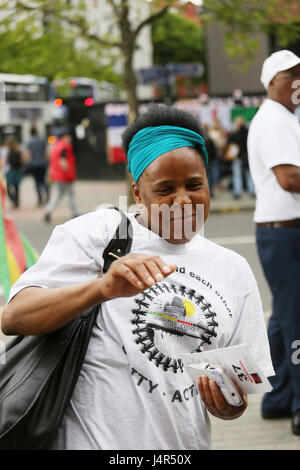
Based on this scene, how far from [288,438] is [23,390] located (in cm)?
258

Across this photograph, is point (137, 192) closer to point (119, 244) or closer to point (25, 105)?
point (119, 244)

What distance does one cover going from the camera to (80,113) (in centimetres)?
2525

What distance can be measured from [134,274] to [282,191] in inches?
93.3

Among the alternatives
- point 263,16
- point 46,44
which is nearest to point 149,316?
point 263,16

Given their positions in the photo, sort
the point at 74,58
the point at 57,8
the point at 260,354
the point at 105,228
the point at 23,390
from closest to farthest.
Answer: the point at 23,390 < the point at 105,228 < the point at 260,354 < the point at 57,8 < the point at 74,58

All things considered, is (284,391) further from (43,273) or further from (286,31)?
(286,31)

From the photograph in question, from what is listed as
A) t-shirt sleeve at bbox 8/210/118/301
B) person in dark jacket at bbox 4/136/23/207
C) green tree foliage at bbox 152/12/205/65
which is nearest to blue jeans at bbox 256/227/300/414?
t-shirt sleeve at bbox 8/210/118/301

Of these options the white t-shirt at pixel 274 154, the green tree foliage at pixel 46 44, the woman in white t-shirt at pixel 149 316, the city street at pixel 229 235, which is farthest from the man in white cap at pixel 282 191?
the green tree foliage at pixel 46 44

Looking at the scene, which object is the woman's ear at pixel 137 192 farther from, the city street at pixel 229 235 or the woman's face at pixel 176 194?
the city street at pixel 229 235

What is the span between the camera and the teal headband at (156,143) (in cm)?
177

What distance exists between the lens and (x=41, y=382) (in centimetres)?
167

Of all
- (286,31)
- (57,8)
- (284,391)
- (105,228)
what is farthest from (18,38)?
(105,228)

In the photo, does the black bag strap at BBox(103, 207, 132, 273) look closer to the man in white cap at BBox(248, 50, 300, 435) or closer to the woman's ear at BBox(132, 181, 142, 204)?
the woman's ear at BBox(132, 181, 142, 204)

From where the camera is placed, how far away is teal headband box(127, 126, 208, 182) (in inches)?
69.6
